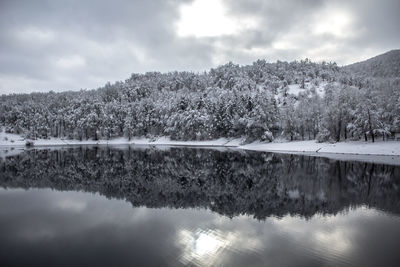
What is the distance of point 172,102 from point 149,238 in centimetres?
11069

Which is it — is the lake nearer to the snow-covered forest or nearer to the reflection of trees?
the reflection of trees

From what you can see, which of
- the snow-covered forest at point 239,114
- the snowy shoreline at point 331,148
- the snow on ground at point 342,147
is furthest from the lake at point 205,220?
the snow-covered forest at point 239,114

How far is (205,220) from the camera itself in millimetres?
21188

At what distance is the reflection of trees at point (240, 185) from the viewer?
995 inches

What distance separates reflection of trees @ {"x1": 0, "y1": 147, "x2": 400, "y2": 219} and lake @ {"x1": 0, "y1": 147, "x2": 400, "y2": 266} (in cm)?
12

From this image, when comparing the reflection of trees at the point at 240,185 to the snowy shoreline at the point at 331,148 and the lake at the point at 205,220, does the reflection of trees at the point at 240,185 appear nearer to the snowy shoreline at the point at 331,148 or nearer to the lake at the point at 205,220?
the lake at the point at 205,220

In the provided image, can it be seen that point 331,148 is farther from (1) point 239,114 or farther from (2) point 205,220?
(2) point 205,220

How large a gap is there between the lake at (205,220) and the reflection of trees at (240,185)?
4.6 inches

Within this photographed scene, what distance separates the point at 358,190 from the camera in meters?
29.7

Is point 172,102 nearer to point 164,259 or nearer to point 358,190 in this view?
point 358,190

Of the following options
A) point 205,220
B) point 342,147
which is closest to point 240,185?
point 205,220

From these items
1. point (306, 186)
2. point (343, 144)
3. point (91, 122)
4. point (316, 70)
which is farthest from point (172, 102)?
point (316, 70)

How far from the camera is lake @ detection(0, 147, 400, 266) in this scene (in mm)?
15125

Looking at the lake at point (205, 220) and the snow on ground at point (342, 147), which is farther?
the snow on ground at point (342, 147)
